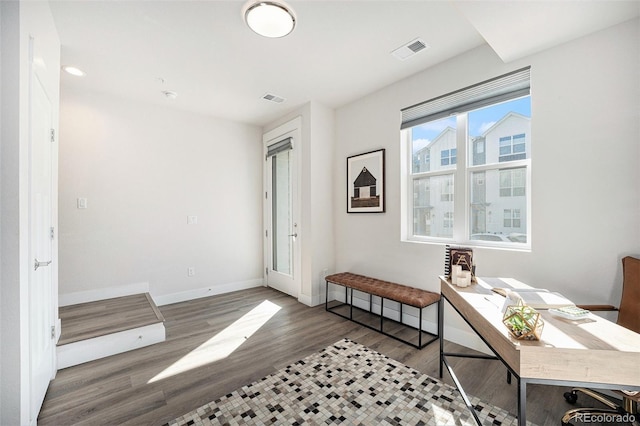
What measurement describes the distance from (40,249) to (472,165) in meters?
3.58

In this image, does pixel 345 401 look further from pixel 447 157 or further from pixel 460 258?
pixel 447 157

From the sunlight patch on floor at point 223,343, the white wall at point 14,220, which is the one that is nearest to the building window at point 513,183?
the sunlight patch on floor at point 223,343

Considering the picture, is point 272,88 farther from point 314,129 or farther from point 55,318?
point 55,318

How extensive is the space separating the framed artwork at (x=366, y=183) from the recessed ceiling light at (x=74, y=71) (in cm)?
322

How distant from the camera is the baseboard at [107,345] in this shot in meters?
2.37

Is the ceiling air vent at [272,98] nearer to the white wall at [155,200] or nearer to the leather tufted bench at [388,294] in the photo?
the white wall at [155,200]

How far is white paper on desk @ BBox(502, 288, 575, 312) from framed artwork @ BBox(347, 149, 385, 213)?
192 centimetres

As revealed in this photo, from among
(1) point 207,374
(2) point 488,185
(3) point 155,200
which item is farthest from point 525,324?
(3) point 155,200

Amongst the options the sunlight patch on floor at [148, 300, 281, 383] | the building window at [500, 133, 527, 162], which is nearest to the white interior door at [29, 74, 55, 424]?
the sunlight patch on floor at [148, 300, 281, 383]

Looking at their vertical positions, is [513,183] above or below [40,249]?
above

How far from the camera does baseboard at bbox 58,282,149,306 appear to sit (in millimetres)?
3282

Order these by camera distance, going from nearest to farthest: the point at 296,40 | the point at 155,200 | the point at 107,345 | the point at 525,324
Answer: the point at 525,324, the point at 296,40, the point at 107,345, the point at 155,200

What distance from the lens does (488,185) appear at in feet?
8.50

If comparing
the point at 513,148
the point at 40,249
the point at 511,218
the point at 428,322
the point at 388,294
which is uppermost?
the point at 513,148
